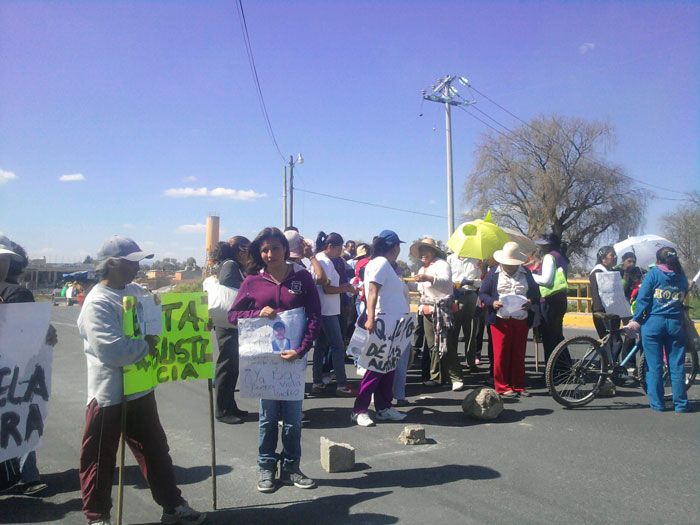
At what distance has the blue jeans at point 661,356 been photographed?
601cm

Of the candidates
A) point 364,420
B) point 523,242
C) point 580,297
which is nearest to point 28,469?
point 364,420

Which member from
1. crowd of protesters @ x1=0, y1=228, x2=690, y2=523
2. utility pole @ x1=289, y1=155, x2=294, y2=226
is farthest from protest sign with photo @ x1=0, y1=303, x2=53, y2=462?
utility pole @ x1=289, y1=155, x2=294, y2=226

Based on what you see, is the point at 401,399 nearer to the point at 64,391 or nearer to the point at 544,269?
the point at 544,269

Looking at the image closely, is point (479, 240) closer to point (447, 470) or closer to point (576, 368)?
point (576, 368)

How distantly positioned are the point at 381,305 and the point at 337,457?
1.75 m

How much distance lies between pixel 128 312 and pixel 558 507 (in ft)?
10.1

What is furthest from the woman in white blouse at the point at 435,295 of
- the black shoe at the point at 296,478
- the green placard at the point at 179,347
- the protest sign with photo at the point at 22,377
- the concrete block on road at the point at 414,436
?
the protest sign with photo at the point at 22,377

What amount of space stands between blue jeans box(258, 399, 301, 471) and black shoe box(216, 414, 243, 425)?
1762 millimetres

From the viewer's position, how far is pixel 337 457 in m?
4.39

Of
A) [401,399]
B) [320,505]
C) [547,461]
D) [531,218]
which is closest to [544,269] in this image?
[401,399]

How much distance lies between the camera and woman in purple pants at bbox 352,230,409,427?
5.61 m

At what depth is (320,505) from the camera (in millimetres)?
3797

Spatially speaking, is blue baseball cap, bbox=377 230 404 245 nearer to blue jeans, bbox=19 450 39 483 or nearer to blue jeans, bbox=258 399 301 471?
blue jeans, bbox=258 399 301 471

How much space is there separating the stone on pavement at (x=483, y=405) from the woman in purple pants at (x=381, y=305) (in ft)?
2.31
